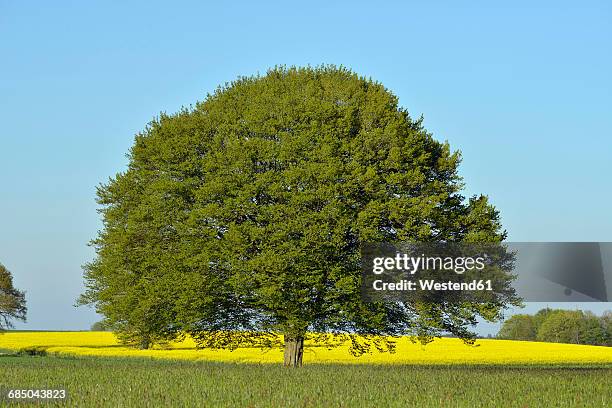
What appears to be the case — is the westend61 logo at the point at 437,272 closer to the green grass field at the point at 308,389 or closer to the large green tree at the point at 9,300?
the green grass field at the point at 308,389

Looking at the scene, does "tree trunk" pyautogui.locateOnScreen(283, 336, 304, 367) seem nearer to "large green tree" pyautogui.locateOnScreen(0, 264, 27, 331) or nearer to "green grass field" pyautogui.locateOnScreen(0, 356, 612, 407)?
"green grass field" pyautogui.locateOnScreen(0, 356, 612, 407)

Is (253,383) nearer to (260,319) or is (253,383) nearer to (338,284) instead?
(338,284)

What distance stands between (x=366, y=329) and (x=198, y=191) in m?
10.1

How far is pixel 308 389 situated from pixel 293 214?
1668cm

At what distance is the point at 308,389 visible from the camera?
22203 mm

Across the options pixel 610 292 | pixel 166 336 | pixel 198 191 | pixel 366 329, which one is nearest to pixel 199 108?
pixel 198 191

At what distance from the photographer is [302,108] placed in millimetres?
40812

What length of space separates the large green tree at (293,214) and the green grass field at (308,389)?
9.46m

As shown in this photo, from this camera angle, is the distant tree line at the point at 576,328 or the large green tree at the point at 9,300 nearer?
the large green tree at the point at 9,300

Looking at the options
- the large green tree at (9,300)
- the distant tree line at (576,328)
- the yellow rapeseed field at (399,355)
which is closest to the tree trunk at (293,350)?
the yellow rapeseed field at (399,355)

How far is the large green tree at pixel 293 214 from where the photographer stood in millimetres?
38094

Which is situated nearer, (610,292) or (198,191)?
(198,191)

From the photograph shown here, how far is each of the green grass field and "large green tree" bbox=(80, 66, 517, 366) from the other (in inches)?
372

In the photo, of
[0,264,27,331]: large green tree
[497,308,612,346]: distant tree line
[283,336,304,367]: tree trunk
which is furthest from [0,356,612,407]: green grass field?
[497,308,612,346]: distant tree line
